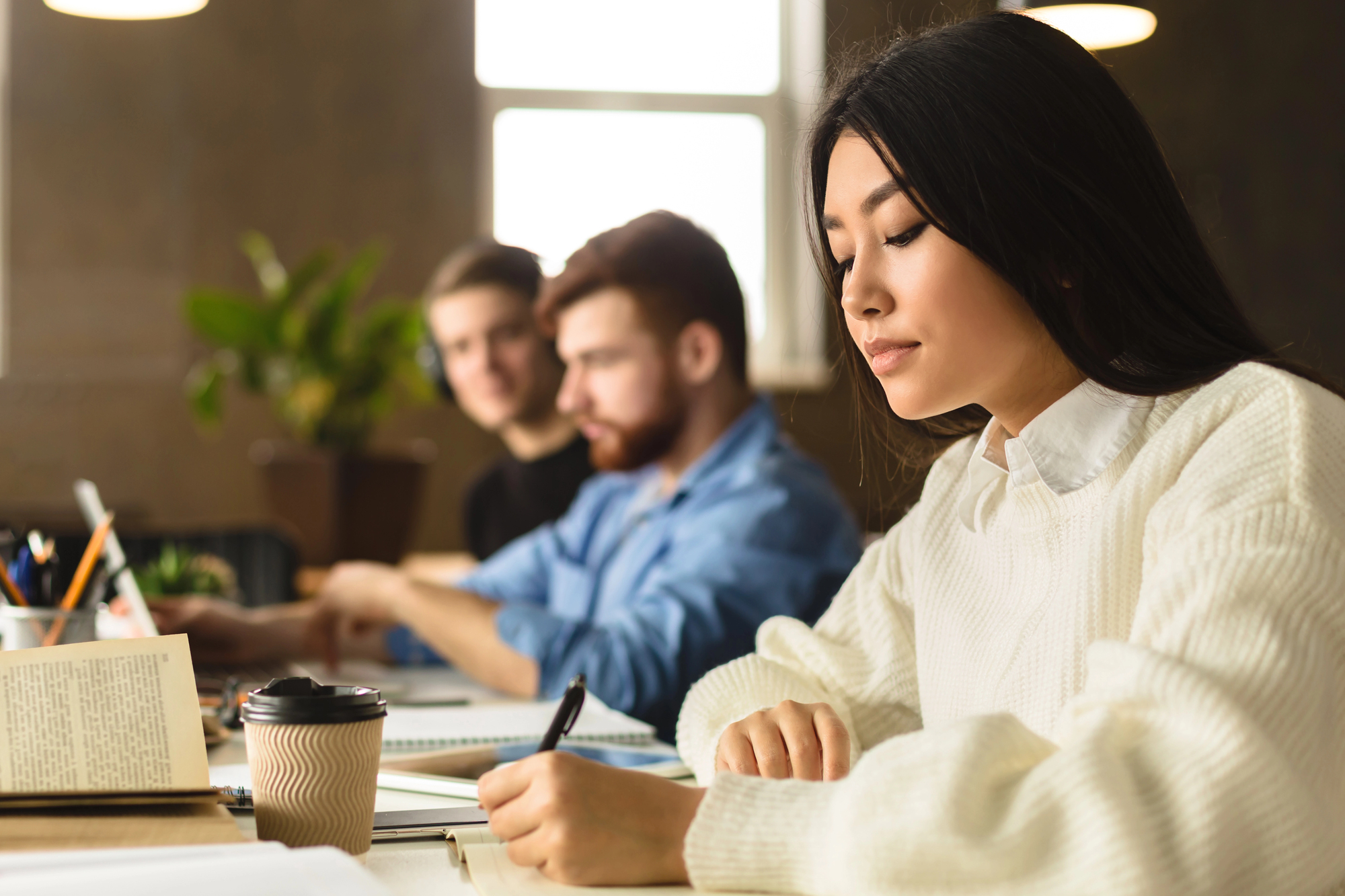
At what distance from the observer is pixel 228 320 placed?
10.2ft

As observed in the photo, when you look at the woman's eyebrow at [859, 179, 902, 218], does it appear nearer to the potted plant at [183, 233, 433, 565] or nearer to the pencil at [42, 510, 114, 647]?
the pencil at [42, 510, 114, 647]

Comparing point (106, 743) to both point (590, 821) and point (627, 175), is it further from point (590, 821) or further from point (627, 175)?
point (627, 175)

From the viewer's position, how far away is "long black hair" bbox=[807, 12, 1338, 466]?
2.41 ft

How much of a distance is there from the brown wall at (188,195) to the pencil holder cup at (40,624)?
8.17 ft

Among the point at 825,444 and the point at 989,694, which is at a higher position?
the point at 989,694

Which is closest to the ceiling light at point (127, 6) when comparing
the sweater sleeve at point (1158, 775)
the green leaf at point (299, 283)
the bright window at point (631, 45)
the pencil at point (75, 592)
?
the green leaf at point (299, 283)

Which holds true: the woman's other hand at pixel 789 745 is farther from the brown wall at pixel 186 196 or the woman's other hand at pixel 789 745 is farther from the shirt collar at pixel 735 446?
the brown wall at pixel 186 196

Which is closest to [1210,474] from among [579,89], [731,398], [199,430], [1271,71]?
[731,398]

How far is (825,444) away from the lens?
422 cm

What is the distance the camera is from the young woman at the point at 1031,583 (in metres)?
0.52

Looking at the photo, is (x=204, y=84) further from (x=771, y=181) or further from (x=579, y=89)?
(x=771, y=181)

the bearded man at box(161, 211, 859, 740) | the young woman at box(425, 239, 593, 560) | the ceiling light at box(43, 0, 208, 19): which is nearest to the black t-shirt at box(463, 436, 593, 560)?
the young woman at box(425, 239, 593, 560)

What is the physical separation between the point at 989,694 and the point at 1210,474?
242 mm

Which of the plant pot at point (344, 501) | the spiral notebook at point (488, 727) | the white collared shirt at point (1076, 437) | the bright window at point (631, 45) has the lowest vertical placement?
the plant pot at point (344, 501)
